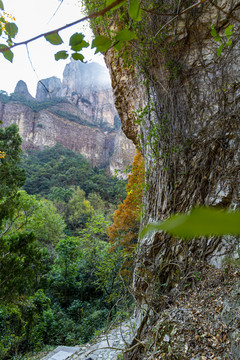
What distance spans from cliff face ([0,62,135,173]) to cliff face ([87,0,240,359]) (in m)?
20.4

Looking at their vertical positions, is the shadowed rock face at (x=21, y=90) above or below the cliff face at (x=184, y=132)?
above

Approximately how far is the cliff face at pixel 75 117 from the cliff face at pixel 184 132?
20.4 m

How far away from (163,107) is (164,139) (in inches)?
18.4

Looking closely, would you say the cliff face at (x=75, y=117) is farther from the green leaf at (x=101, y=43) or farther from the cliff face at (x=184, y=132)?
the green leaf at (x=101, y=43)

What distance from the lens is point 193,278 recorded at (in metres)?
1.99

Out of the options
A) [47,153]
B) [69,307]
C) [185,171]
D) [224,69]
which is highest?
[47,153]

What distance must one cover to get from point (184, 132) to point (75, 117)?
3462 cm

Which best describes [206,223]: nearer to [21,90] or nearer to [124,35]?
[124,35]

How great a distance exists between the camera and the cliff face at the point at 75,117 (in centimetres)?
2953

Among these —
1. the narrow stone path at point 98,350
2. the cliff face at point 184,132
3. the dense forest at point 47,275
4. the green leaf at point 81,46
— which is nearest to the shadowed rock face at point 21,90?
the dense forest at point 47,275

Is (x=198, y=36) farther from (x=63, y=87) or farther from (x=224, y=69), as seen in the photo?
(x=63, y=87)

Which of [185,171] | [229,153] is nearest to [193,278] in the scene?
[185,171]

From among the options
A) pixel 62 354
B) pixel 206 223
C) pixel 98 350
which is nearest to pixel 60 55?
→ pixel 206 223

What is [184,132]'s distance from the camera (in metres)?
2.54
